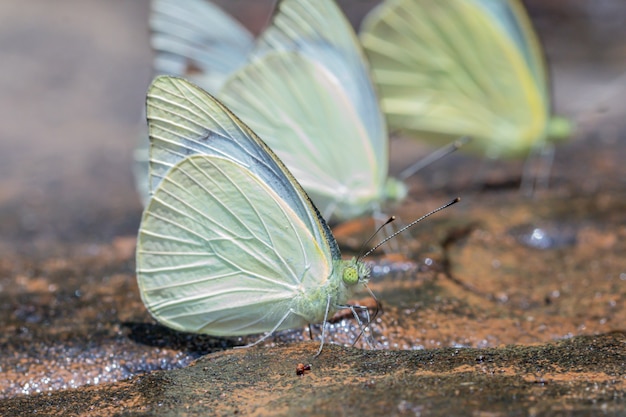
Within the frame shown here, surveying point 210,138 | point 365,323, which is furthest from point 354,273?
point 210,138

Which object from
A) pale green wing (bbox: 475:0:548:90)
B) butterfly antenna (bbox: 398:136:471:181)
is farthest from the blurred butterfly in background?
pale green wing (bbox: 475:0:548:90)

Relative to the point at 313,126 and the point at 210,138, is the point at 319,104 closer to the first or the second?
the point at 313,126

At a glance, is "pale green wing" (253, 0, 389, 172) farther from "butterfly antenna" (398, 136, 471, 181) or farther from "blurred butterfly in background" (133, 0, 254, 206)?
"blurred butterfly in background" (133, 0, 254, 206)

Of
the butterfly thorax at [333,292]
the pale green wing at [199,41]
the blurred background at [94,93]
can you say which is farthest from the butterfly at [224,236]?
the pale green wing at [199,41]

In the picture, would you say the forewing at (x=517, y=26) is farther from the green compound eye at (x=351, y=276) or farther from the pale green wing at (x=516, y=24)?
the green compound eye at (x=351, y=276)

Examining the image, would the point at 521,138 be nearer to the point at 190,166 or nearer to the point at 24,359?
the point at 190,166

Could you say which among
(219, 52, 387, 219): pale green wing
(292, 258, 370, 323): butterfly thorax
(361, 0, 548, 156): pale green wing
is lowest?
(292, 258, 370, 323): butterfly thorax
